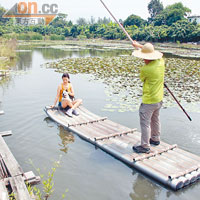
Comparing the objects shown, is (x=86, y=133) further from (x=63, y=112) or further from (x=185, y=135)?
(x=185, y=135)

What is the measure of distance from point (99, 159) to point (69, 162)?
1.64 feet

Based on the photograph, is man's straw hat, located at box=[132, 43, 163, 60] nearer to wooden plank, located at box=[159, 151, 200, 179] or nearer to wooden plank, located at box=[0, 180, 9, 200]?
wooden plank, located at box=[159, 151, 200, 179]

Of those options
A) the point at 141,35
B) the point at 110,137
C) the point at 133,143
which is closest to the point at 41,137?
the point at 110,137

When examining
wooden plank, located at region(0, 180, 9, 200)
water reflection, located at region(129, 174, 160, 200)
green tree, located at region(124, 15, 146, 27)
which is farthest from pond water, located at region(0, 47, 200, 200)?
green tree, located at region(124, 15, 146, 27)

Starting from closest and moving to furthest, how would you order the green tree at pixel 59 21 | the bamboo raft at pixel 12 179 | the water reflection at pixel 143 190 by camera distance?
the bamboo raft at pixel 12 179 < the water reflection at pixel 143 190 < the green tree at pixel 59 21

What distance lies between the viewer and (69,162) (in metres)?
4.12

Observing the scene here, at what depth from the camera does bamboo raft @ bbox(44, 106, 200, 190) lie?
11.1 feet

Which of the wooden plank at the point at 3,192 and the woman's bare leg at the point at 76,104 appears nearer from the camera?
the wooden plank at the point at 3,192

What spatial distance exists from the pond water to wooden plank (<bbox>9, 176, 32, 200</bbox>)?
45 centimetres

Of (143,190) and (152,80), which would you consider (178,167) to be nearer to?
(143,190)

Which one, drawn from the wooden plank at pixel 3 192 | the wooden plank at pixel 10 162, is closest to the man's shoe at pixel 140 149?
the wooden plank at pixel 10 162

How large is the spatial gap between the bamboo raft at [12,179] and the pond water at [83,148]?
35cm

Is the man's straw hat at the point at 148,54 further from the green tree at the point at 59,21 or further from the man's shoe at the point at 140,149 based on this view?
the green tree at the point at 59,21

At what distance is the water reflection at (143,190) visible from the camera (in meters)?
3.31
